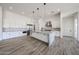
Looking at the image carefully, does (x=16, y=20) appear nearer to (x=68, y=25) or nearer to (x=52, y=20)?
(x=52, y=20)

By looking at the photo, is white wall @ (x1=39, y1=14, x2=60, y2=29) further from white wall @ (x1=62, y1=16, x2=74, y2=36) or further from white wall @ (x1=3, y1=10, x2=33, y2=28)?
white wall @ (x1=3, y1=10, x2=33, y2=28)

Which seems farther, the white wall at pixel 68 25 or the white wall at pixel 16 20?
the white wall at pixel 16 20

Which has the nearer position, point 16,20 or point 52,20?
point 52,20

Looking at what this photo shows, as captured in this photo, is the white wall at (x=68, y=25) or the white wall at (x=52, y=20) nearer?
the white wall at (x=68, y=25)

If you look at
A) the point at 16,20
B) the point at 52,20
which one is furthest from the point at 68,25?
the point at 16,20

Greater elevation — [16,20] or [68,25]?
[16,20]

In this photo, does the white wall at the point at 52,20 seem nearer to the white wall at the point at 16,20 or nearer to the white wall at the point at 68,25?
the white wall at the point at 68,25

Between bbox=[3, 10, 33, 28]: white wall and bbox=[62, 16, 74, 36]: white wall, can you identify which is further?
bbox=[3, 10, 33, 28]: white wall

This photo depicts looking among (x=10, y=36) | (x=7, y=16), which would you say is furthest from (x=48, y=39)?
(x=7, y=16)

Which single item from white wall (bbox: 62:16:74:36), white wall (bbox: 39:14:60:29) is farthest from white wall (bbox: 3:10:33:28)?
white wall (bbox: 62:16:74:36)

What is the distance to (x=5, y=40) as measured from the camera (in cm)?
442

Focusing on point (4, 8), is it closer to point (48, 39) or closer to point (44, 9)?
point (44, 9)

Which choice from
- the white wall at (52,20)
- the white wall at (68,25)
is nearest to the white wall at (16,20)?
the white wall at (52,20)

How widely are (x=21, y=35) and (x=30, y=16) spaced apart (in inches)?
40.5
